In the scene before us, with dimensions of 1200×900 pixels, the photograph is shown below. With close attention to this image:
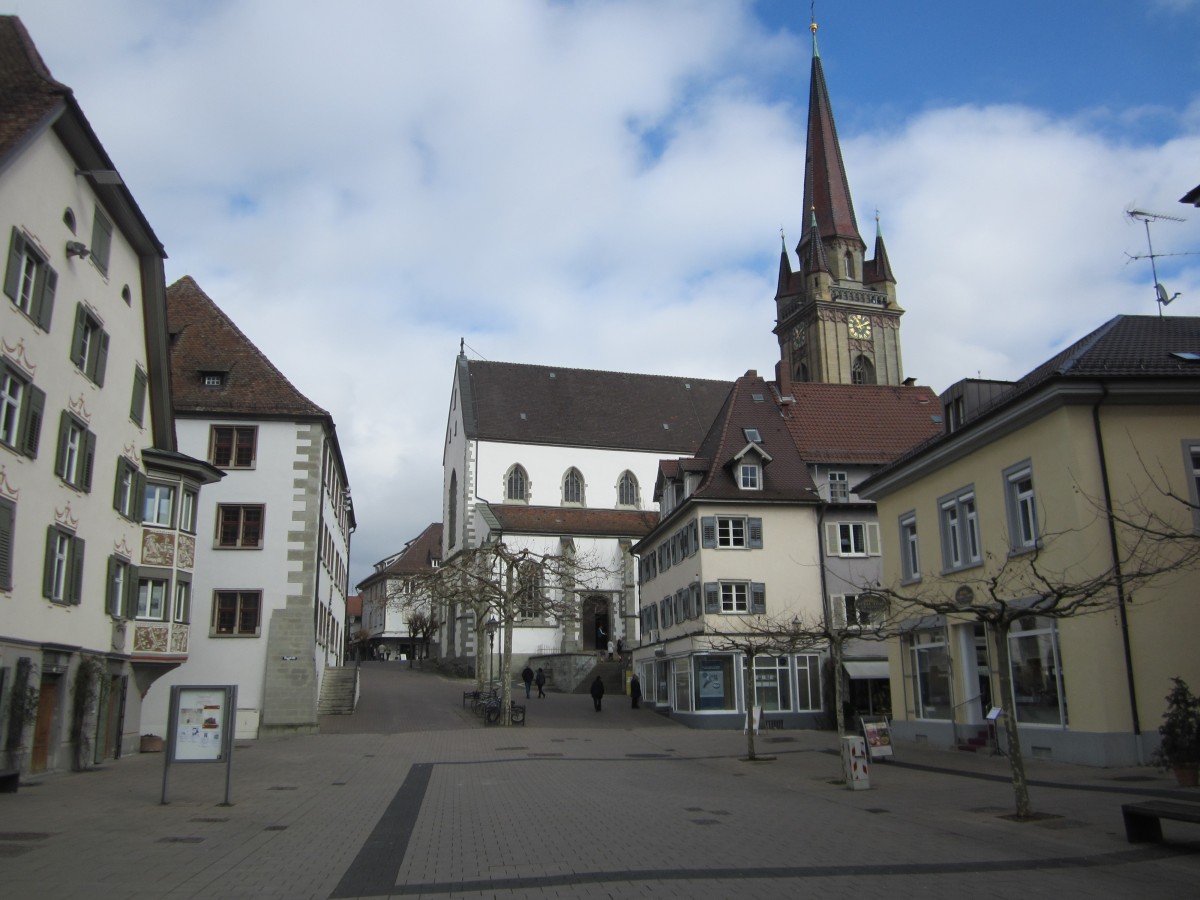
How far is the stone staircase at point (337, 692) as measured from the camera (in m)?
36.6

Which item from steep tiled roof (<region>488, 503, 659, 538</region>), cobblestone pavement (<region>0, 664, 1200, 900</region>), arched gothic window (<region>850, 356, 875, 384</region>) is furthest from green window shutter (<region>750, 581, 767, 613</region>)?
arched gothic window (<region>850, 356, 875, 384</region>)

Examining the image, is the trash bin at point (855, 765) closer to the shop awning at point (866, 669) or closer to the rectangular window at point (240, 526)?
the shop awning at point (866, 669)

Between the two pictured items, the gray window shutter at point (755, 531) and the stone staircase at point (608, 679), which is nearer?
the gray window shutter at point (755, 531)

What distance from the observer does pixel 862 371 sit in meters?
74.8

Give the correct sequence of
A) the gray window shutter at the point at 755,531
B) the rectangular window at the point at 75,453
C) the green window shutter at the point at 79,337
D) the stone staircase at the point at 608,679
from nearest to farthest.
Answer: the rectangular window at the point at 75,453 → the green window shutter at the point at 79,337 → the gray window shutter at the point at 755,531 → the stone staircase at the point at 608,679

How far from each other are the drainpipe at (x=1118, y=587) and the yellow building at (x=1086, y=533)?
25mm

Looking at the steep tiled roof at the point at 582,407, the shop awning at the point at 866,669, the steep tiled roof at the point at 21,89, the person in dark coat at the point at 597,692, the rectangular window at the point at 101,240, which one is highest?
the steep tiled roof at the point at 582,407

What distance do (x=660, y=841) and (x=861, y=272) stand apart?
70.8 meters

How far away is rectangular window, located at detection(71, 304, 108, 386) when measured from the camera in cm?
2089

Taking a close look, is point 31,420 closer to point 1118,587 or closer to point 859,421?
point 1118,587

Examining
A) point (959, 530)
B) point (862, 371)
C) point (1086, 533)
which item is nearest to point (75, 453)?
point (959, 530)

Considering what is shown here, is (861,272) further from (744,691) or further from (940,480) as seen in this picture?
(940,480)

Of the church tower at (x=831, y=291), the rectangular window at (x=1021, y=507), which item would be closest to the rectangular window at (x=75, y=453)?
the rectangular window at (x=1021, y=507)

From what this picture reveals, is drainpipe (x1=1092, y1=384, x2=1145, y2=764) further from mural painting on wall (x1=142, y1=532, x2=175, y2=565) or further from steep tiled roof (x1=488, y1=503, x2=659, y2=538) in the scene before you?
steep tiled roof (x1=488, y1=503, x2=659, y2=538)
